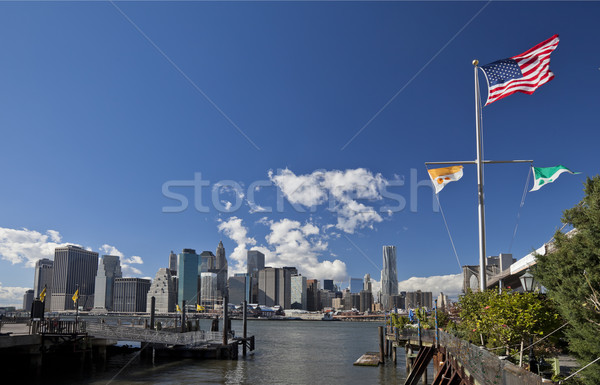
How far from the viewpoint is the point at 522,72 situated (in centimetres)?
2467

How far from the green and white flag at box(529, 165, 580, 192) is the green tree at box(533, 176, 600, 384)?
6.84 metres

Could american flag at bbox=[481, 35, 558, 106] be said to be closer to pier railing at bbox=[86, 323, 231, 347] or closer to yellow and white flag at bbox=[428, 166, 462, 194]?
yellow and white flag at bbox=[428, 166, 462, 194]

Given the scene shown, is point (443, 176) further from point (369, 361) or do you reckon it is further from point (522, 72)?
point (369, 361)

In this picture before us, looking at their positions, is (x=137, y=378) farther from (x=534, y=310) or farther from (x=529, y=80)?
(x=529, y=80)

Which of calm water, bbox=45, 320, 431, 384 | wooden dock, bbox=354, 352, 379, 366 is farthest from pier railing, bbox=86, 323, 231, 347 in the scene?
wooden dock, bbox=354, 352, 379, 366

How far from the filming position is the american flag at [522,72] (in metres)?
23.6

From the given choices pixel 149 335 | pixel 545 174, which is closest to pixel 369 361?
pixel 149 335

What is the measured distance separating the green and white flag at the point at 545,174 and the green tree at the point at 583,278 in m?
6.84

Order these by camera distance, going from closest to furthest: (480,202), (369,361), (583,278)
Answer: (583,278) < (480,202) < (369,361)

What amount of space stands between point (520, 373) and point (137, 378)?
119 ft

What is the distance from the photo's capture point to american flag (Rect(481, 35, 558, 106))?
2358cm

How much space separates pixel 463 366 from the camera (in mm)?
19266

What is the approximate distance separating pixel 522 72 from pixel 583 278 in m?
12.4

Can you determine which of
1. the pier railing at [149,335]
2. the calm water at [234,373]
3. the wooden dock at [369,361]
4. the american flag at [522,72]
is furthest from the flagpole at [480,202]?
the pier railing at [149,335]
